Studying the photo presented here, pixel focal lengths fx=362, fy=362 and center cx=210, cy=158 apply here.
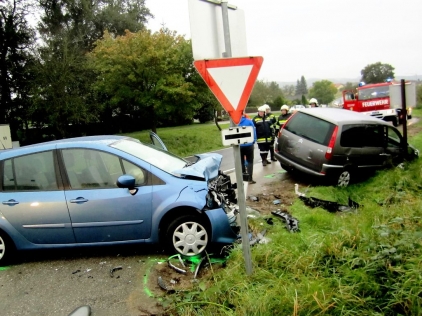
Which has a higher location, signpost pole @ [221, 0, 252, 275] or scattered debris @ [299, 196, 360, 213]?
signpost pole @ [221, 0, 252, 275]

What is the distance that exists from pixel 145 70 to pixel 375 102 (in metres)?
12.1

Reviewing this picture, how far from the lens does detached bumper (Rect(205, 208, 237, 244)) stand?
4242 millimetres

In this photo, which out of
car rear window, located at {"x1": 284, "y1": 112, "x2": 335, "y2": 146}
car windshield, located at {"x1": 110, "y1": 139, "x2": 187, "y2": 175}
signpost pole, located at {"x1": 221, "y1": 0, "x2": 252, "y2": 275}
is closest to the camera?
signpost pole, located at {"x1": 221, "y1": 0, "x2": 252, "y2": 275}

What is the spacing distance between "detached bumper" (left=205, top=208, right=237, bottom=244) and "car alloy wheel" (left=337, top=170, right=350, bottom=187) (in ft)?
13.9

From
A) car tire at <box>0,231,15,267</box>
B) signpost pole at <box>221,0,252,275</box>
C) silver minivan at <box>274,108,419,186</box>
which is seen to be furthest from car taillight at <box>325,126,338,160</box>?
car tire at <box>0,231,15,267</box>

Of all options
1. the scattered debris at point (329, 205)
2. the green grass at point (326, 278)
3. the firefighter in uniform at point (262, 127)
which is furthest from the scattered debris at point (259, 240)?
the firefighter in uniform at point (262, 127)

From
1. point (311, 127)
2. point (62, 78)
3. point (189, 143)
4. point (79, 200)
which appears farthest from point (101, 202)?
point (189, 143)

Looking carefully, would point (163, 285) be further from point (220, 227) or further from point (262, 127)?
point (262, 127)

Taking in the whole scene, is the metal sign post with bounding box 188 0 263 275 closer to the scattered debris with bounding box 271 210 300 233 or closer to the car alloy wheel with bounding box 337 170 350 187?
the scattered debris with bounding box 271 210 300 233

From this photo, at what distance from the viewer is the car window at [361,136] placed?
7723mm

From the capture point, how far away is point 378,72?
224 feet

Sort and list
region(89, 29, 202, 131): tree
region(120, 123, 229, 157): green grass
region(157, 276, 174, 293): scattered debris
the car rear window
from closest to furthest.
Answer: region(157, 276, 174, 293): scattered debris → the car rear window → region(89, 29, 202, 131): tree → region(120, 123, 229, 157): green grass

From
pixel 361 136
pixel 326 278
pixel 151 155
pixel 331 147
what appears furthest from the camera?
pixel 361 136

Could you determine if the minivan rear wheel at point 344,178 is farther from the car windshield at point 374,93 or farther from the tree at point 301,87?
the tree at point 301,87
